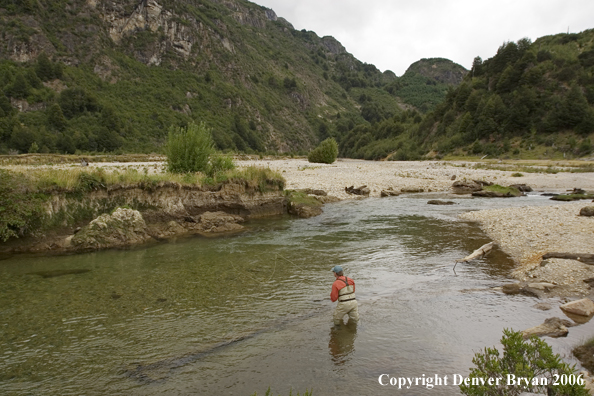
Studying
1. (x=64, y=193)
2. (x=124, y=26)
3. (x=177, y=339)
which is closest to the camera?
(x=177, y=339)

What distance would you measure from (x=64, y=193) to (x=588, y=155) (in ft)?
240

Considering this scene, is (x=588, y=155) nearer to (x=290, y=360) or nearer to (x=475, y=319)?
(x=475, y=319)

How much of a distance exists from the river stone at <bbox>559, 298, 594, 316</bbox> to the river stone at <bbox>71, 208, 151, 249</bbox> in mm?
16056

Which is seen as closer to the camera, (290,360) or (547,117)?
(290,360)

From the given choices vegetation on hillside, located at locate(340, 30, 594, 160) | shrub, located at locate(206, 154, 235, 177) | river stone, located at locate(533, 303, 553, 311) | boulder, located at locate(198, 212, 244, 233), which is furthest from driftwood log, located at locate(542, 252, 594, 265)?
vegetation on hillside, located at locate(340, 30, 594, 160)

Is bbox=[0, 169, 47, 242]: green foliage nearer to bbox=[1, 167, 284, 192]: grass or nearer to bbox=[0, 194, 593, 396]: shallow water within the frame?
bbox=[1, 167, 284, 192]: grass

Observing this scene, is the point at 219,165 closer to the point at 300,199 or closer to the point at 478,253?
the point at 300,199

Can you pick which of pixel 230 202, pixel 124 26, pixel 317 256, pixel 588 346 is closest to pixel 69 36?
pixel 124 26

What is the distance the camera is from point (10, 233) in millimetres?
14789

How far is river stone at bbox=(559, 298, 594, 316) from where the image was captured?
871 centimetres

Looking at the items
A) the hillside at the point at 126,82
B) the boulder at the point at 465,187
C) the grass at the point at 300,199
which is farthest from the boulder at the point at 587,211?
the hillside at the point at 126,82

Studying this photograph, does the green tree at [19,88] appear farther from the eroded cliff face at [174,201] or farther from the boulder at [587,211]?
the boulder at [587,211]

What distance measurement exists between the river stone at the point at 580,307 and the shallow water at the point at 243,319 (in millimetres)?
230

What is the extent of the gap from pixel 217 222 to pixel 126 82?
404ft
